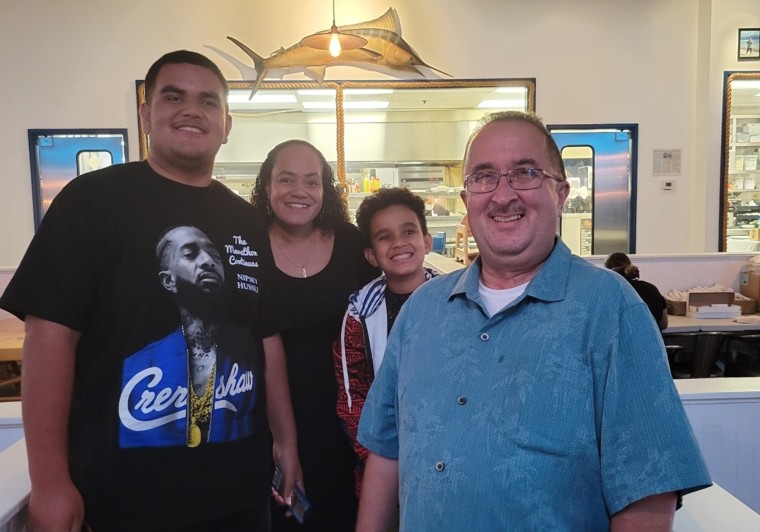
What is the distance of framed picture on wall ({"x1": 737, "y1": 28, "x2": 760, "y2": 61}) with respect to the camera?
5.50 m

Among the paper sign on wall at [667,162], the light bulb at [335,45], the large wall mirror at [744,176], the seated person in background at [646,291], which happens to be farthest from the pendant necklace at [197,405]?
the large wall mirror at [744,176]

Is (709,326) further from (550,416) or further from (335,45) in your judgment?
(550,416)

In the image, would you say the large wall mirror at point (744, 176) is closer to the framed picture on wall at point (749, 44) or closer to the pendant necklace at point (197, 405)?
the framed picture on wall at point (749, 44)

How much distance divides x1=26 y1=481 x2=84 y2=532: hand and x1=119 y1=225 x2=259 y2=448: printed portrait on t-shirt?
0.14 metres

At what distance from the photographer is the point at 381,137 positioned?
7.37m

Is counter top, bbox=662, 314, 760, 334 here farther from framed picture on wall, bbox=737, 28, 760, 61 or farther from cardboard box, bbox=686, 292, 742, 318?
framed picture on wall, bbox=737, 28, 760, 61

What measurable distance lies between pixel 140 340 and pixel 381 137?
6.53 meters

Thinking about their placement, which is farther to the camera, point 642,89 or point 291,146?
point 642,89

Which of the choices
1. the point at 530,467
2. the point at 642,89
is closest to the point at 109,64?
the point at 642,89

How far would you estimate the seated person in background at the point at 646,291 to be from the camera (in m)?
3.32

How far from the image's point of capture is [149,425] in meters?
1.13

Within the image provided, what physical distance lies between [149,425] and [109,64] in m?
5.04

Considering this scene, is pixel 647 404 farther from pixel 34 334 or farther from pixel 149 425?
pixel 34 334

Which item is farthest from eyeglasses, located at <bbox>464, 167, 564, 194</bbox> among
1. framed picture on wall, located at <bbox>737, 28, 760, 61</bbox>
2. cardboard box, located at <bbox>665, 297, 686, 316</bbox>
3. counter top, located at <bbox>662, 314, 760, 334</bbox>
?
framed picture on wall, located at <bbox>737, 28, 760, 61</bbox>
